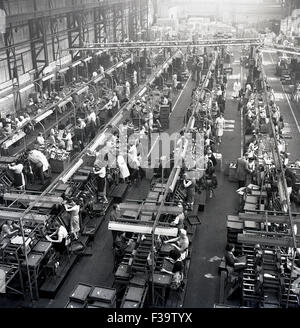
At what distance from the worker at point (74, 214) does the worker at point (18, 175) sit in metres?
3.42

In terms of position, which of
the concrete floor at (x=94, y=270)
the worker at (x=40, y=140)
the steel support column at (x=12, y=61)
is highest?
the steel support column at (x=12, y=61)

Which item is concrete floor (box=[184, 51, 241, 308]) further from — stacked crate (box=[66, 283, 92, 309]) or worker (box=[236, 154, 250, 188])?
stacked crate (box=[66, 283, 92, 309])

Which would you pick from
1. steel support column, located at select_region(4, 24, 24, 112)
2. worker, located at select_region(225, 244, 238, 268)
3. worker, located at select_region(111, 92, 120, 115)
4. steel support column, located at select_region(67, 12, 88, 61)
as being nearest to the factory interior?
worker, located at select_region(225, 244, 238, 268)

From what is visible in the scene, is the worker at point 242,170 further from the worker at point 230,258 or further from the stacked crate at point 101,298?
the stacked crate at point 101,298

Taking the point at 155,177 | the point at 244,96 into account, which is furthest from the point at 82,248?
the point at 244,96

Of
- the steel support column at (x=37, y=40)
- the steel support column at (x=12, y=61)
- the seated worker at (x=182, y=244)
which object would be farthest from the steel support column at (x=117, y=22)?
the seated worker at (x=182, y=244)

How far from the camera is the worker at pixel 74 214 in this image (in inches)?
481

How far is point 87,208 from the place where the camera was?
14016 millimetres

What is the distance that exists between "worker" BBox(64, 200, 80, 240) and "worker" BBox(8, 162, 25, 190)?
342 centimetres

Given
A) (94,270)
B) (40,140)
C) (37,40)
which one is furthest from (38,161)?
(37,40)

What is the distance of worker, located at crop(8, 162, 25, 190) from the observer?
14867 millimetres

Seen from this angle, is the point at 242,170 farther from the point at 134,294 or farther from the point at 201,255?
the point at 134,294

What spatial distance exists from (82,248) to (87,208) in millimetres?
1923
